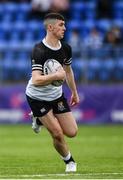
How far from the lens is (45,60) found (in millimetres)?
12773

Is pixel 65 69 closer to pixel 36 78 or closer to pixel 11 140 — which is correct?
pixel 36 78

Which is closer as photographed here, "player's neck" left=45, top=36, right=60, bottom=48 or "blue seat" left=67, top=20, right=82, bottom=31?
"player's neck" left=45, top=36, right=60, bottom=48

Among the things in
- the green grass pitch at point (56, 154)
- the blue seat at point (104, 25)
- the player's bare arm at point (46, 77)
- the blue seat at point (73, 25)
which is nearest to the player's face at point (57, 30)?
the player's bare arm at point (46, 77)

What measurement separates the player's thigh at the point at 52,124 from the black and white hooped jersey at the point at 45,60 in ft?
0.99

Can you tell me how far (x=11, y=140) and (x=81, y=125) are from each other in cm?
535

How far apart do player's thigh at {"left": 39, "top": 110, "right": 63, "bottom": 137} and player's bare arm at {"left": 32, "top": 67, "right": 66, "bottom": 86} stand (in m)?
0.57

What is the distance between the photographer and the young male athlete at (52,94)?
12.7 metres

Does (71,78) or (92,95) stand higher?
(71,78)

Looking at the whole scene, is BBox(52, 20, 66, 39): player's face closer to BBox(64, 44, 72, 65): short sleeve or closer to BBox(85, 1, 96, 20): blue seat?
BBox(64, 44, 72, 65): short sleeve

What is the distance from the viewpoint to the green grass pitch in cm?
1261

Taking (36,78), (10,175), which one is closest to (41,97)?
(36,78)

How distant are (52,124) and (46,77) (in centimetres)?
79

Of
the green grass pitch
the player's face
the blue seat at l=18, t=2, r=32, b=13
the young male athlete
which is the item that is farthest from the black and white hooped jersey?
the blue seat at l=18, t=2, r=32, b=13

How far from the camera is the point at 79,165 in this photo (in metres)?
14.3
